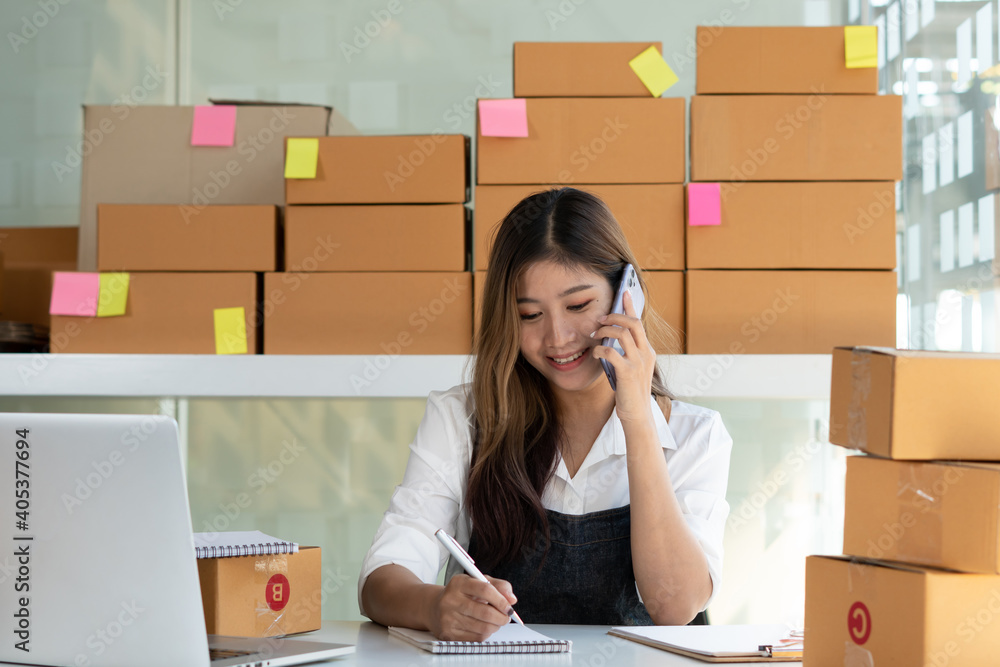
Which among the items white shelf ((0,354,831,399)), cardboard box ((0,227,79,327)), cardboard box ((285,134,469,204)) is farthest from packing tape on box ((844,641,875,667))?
cardboard box ((0,227,79,327))

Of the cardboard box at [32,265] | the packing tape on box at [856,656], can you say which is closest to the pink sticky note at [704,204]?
the packing tape on box at [856,656]

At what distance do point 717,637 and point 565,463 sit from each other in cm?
43

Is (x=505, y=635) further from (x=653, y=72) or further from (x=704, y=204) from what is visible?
(x=653, y=72)

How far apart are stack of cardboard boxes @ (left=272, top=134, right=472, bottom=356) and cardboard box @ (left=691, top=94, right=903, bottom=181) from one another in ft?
1.74

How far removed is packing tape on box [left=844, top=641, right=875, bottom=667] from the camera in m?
0.75

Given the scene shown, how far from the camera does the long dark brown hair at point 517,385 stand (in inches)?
52.6

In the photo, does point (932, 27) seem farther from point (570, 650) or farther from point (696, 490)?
point (570, 650)

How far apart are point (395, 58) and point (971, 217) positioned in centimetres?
160

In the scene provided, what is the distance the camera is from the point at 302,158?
1.93 meters

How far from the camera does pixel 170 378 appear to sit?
6.30 feet

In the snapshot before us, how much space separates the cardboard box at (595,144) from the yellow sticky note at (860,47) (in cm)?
36

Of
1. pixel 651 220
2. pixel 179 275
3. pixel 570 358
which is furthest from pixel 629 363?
pixel 179 275

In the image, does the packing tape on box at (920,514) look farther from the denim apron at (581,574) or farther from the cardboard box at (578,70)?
the cardboard box at (578,70)

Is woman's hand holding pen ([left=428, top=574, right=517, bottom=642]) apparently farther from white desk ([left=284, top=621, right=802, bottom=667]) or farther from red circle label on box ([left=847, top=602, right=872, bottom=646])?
red circle label on box ([left=847, top=602, right=872, bottom=646])
